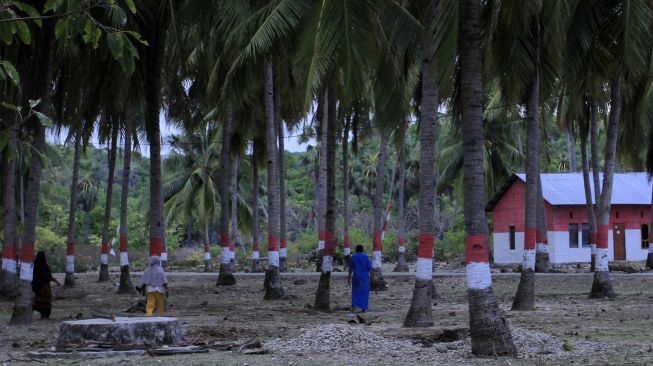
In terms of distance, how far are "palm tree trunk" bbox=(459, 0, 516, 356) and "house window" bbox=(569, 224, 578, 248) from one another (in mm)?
39112

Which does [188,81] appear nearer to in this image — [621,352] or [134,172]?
[621,352]

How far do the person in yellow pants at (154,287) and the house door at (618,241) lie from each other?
37.3 m

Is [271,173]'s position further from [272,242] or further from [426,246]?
[426,246]

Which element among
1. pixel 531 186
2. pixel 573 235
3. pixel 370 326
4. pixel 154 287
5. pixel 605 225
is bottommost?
pixel 370 326

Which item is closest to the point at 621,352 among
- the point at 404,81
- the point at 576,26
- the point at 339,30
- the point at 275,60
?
the point at 339,30

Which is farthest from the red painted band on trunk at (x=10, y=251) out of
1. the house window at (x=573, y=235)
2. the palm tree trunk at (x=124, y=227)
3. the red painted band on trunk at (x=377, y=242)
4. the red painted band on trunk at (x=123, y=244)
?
the house window at (x=573, y=235)

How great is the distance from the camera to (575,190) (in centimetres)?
5062

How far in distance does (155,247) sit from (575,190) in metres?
34.2

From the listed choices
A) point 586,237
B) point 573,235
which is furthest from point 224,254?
point 586,237

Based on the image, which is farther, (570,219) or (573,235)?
(573,235)

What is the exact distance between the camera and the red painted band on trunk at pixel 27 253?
59.6ft

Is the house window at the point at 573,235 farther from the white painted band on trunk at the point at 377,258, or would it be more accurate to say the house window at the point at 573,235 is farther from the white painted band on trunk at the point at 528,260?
the white painted band on trunk at the point at 528,260

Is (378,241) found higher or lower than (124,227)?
lower

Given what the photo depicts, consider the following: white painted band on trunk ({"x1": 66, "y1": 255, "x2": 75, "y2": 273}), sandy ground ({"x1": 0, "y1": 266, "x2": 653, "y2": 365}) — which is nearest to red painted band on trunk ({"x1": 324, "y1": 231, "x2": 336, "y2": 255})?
sandy ground ({"x1": 0, "y1": 266, "x2": 653, "y2": 365})
